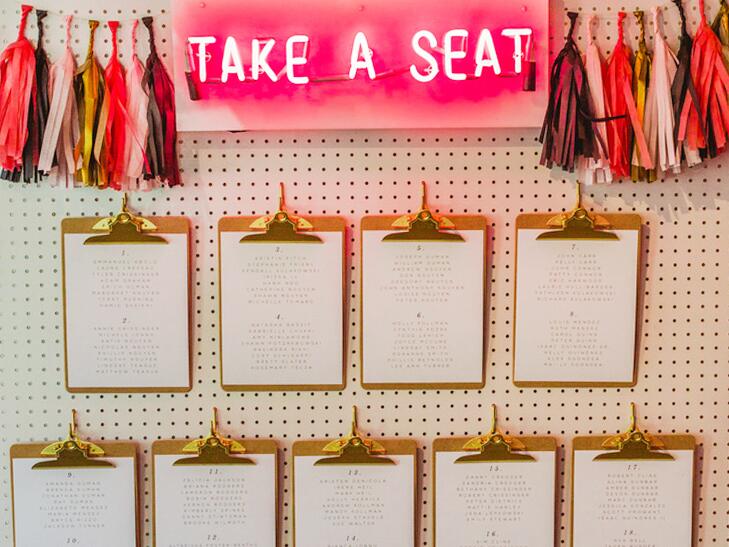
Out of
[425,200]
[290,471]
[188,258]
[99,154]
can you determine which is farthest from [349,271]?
[99,154]

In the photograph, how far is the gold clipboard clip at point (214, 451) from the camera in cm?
163

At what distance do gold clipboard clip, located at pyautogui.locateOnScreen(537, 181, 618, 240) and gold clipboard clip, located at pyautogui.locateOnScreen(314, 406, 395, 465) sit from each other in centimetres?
56

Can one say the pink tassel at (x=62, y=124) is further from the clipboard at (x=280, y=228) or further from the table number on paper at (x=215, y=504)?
the table number on paper at (x=215, y=504)

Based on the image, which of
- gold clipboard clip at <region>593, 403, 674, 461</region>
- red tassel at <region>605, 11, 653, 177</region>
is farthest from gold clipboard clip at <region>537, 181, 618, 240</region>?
gold clipboard clip at <region>593, 403, 674, 461</region>

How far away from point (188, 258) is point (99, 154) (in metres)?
0.27

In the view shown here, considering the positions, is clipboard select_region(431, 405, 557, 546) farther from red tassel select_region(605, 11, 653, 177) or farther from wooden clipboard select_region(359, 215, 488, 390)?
red tassel select_region(605, 11, 653, 177)

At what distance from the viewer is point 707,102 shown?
5.07 ft

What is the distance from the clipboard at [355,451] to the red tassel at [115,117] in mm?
666

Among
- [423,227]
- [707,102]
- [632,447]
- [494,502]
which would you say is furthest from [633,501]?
[707,102]

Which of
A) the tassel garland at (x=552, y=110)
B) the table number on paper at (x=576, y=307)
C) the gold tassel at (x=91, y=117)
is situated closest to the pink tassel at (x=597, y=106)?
the tassel garland at (x=552, y=110)

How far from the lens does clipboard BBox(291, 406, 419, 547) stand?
1.64 meters

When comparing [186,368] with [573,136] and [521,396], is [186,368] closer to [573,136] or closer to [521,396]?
[521,396]

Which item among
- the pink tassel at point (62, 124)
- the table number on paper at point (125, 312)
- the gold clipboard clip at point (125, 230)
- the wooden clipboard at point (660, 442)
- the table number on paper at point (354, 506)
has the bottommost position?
the table number on paper at point (354, 506)

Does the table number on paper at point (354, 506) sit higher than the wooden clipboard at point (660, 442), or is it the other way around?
the wooden clipboard at point (660, 442)
